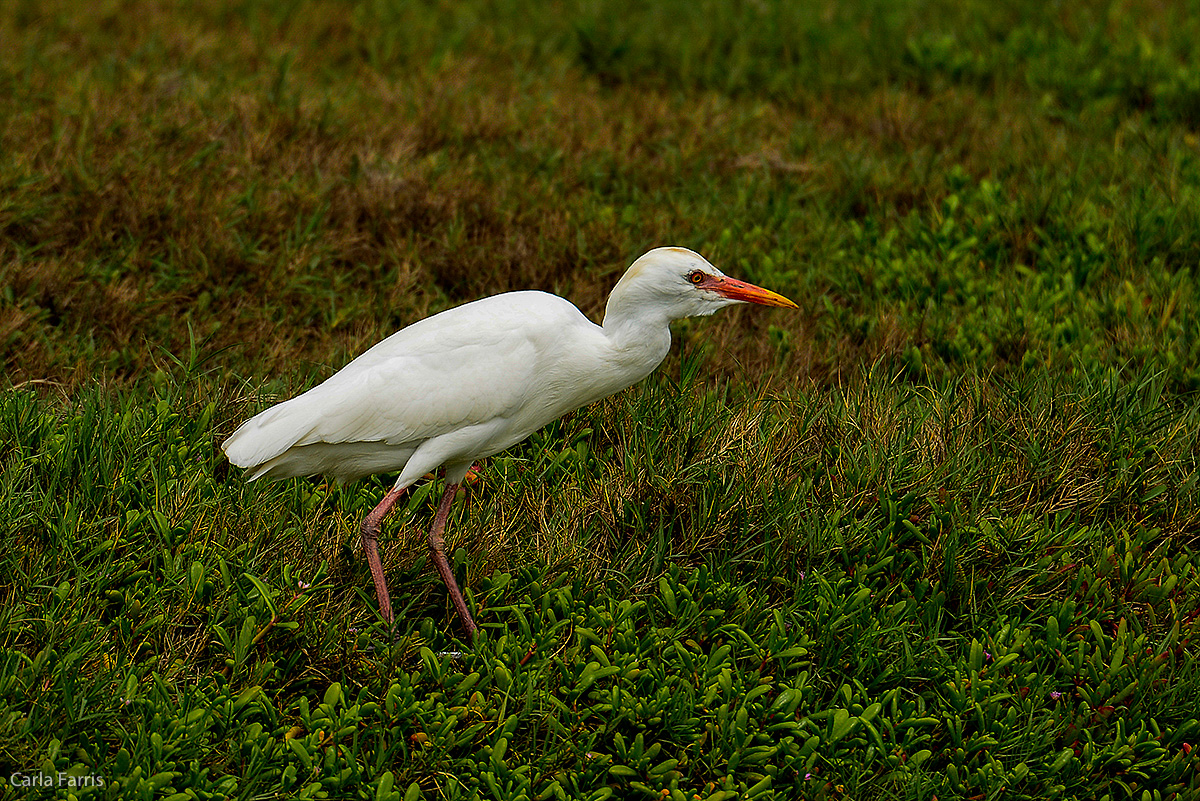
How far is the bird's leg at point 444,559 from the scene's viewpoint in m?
3.56

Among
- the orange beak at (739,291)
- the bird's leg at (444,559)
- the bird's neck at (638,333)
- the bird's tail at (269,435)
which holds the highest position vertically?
the orange beak at (739,291)

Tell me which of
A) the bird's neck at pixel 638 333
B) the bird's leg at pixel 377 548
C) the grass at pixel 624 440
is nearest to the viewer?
the grass at pixel 624 440

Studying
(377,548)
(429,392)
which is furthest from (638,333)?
(377,548)

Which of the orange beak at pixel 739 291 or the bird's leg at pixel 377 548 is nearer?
the bird's leg at pixel 377 548

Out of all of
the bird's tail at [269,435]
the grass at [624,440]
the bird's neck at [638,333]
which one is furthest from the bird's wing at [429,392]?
the grass at [624,440]

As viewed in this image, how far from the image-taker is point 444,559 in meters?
3.62

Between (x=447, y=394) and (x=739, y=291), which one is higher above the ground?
(x=739, y=291)

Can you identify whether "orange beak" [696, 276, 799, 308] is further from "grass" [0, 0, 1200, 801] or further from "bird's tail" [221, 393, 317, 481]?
"bird's tail" [221, 393, 317, 481]

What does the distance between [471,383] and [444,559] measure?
56 cm

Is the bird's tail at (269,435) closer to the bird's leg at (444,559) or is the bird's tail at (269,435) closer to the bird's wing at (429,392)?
the bird's wing at (429,392)

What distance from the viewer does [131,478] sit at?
12.4ft

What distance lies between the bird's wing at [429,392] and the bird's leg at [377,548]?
0.67 ft

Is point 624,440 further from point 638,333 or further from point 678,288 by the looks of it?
point 678,288

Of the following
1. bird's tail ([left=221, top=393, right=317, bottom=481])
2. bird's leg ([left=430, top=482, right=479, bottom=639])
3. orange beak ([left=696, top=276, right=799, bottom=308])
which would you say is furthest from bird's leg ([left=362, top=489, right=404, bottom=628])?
orange beak ([left=696, top=276, right=799, bottom=308])
